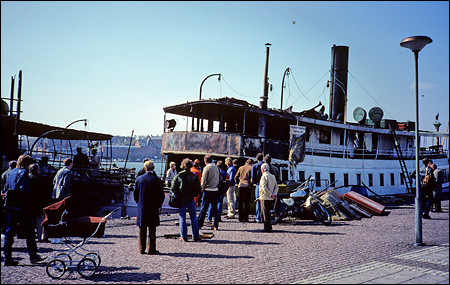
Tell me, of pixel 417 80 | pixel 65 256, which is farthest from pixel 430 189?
pixel 65 256

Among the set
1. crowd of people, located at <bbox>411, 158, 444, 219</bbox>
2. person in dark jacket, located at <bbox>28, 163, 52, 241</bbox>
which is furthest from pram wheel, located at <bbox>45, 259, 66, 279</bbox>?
crowd of people, located at <bbox>411, 158, 444, 219</bbox>

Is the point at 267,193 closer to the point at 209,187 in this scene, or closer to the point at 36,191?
the point at 209,187

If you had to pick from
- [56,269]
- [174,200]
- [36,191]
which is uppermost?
[36,191]

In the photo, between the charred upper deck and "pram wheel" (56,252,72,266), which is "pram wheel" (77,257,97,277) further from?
the charred upper deck

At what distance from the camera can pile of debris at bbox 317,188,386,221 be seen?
14469 millimetres

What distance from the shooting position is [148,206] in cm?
800

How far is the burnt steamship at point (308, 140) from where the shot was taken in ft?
70.3

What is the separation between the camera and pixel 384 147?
1236 inches

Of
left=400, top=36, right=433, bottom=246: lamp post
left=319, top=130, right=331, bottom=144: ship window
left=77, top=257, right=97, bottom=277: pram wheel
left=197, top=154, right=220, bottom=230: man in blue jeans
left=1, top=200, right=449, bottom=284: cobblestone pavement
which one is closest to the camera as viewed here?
left=1, top=200, right=449, bottom=284: cobblestone pavement

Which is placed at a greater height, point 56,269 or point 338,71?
point 338,71

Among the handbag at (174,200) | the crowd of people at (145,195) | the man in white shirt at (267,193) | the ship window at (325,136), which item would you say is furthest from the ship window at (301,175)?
the handbag at (174,200)

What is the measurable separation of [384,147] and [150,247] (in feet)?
90.2

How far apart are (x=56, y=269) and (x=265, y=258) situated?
379 cm

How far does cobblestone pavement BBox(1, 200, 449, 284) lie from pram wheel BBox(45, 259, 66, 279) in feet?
0.32
